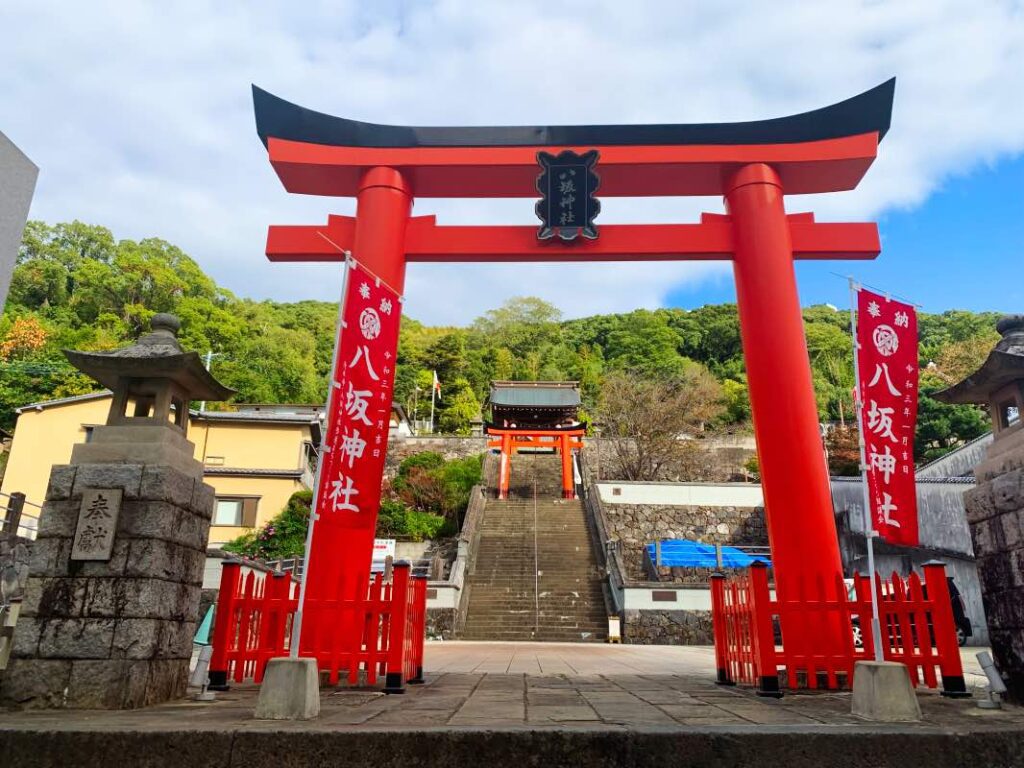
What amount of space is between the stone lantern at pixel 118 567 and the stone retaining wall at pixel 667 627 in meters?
12.4

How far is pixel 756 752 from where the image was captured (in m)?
2.90

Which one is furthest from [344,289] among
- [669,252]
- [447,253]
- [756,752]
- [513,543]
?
[513,543]

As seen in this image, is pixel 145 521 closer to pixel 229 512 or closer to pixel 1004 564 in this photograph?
pixel 1004 564

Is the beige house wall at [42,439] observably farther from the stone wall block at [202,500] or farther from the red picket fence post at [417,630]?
the red picket fence post at [417,630]

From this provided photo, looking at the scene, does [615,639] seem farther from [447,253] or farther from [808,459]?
[447,253]

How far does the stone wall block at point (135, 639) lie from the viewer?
4.11m

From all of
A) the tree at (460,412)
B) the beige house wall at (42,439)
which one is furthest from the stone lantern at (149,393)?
the tree at (460,412)

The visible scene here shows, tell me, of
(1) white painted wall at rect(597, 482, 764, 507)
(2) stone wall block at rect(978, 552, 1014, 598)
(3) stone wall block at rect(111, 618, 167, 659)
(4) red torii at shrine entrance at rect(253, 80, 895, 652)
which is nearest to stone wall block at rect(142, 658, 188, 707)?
(3) stone wall block at rect(111, 618, 167, 659)

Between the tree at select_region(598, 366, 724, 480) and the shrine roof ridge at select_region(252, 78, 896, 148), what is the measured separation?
20767 mm

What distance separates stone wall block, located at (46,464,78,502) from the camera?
14.5 ft

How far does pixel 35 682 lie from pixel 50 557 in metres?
0.77

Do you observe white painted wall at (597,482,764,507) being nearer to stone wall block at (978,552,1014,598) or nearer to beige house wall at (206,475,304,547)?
beige house wall at (206,475,304,547)

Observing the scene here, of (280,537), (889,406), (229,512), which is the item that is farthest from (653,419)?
(889,406)

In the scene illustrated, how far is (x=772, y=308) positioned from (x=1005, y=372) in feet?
8.44
